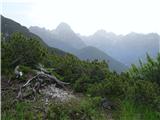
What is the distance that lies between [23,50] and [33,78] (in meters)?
1.16

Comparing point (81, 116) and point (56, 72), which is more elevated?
point (56, 72)

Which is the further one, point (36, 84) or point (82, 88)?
point (82, 88)

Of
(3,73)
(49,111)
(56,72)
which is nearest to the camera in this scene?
(49,111)

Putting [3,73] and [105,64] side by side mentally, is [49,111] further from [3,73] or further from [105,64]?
[105,64]

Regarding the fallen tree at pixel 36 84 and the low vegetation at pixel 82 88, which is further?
the fallen tree at pixel 36 84

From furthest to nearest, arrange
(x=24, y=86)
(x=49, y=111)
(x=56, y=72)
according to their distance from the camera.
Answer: (x=56, y=72), (x=24, y=86), (x=49, y=111)

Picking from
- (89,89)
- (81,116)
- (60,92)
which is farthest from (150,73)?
(81,116)

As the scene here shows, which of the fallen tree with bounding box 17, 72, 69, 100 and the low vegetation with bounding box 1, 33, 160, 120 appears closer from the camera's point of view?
the low vegetation with bounding box 1, 33, 160, 120

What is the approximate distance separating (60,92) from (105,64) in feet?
8.09

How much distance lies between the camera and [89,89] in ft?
30.6

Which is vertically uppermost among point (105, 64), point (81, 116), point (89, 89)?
point (105, 64)

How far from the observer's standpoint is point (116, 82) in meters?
9.11

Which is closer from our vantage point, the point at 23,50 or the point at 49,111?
the point at 49,111

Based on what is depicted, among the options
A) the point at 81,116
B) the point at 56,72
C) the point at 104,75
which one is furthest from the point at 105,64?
the point at 81,116
